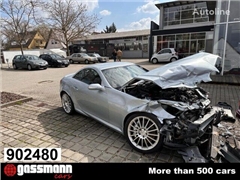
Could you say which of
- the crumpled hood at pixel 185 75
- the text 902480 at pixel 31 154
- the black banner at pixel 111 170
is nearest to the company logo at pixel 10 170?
the black banner at pixel 111 170

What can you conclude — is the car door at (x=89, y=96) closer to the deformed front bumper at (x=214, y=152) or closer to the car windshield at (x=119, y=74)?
the car windshield at (x=119, y=74)

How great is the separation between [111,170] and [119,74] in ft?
6.45

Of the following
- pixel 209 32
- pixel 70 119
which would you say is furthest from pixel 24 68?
pixel 209 32

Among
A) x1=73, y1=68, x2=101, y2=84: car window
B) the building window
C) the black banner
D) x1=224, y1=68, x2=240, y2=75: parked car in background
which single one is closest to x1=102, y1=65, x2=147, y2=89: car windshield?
x1=73, y1=68, x2=101, y2=84: car window

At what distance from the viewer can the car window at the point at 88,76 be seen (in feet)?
12.4

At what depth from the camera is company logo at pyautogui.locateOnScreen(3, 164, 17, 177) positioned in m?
2.59

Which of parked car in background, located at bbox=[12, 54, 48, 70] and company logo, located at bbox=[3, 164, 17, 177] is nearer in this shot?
company logo, located at bbox=[3, 164, 17, 177]

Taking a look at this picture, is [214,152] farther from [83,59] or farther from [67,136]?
[83,59]

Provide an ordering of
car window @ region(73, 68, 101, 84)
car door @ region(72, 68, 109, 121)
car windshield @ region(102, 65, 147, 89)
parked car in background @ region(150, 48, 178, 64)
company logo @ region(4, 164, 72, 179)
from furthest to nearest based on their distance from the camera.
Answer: parked car in background @ region(150, 48, 178, 64), car window @ region(73, 68, 101, 84), car windshield @ region(102, 65, 147, 89), car door @ region(72, 68, 109, 121), company logo @ region(4, 164, 72, 179)

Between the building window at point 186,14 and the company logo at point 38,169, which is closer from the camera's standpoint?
the company logo at point 38,169

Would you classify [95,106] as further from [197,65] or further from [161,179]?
[197,65]

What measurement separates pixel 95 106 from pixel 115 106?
62 centimetres

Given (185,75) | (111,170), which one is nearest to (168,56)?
(185,75)

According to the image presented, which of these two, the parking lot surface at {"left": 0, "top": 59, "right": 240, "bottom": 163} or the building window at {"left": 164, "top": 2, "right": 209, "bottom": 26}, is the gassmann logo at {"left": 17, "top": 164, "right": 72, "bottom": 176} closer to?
the parking lot surface at {"left": 0, "top": 59, "right": 240, "bottom": 163}
